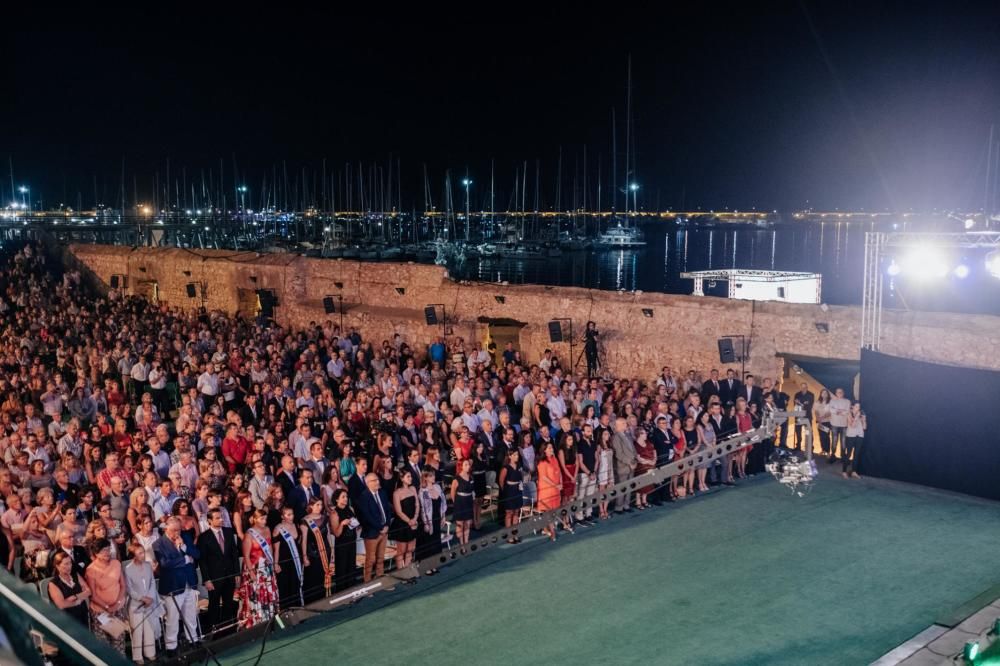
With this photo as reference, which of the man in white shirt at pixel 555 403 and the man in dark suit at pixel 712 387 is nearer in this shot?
the man in white shirt at pixel 555 403

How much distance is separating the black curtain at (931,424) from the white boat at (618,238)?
306 ft

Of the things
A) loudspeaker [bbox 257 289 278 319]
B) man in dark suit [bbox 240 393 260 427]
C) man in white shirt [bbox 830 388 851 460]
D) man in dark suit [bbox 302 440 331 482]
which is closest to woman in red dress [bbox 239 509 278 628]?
man in dark suit [bbox 302 440 331 482]

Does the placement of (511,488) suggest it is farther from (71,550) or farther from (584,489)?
(71,550)

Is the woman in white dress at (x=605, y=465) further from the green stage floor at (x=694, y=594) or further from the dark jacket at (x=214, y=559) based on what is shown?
the dark jacket at (x=214, y=559)

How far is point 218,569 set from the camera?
7516 millimetres

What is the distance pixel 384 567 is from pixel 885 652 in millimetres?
4449

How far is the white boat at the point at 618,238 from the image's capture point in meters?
107

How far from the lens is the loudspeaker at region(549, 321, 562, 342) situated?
16547 mm

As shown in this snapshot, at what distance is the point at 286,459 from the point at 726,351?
7.92 meters

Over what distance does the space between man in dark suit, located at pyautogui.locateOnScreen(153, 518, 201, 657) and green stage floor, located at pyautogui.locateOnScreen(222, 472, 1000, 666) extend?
410mm

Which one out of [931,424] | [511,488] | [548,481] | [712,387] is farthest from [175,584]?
[931,424]

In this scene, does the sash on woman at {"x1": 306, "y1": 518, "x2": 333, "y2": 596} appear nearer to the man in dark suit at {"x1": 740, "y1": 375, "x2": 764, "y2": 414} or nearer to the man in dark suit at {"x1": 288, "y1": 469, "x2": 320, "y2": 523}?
the man in dark suit at {"x1": 288, "y1": 469, "x2": 320, "y2": 523}

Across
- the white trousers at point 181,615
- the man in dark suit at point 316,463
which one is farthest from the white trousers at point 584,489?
the white trousers at point 181,615

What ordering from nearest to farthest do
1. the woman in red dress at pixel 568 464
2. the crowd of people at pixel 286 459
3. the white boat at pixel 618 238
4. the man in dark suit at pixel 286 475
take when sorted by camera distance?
the crowd of people at pixel 286 459, the man in dark suit at pixel 286 475, the woman in red dress at pixel 568 464, the white boat at pixel 618 238
